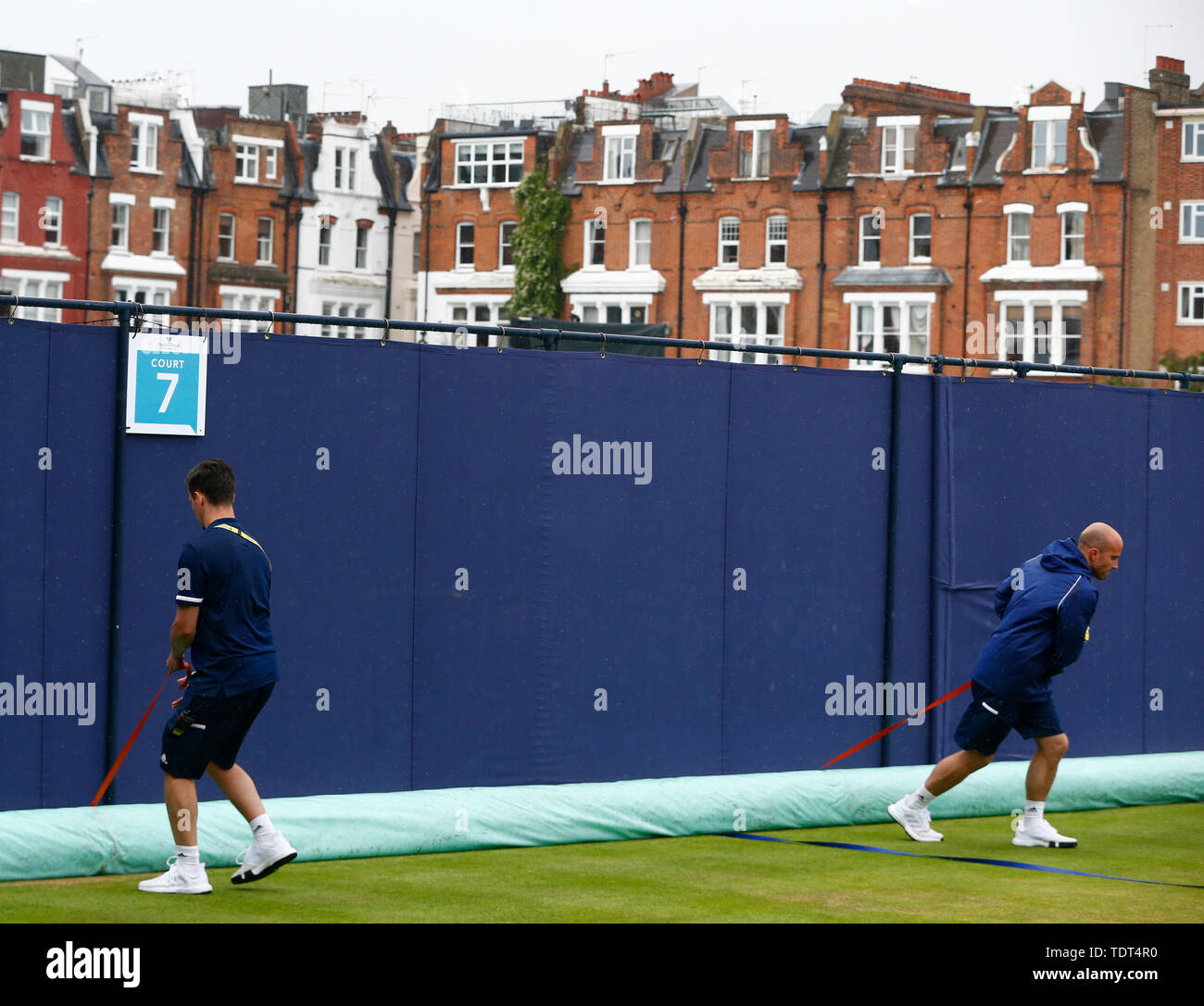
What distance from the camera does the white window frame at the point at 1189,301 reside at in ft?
193

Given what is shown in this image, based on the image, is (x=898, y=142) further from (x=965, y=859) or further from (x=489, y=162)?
(x=965, y=859)

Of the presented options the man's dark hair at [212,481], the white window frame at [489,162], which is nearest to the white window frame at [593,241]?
the white window frame at [489,162]

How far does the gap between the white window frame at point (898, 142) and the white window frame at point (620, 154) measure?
9.46m

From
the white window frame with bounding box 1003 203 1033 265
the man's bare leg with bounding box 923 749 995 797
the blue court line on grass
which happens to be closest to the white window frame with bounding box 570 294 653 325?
the white window frame with bounding box 1003 203 1033 265

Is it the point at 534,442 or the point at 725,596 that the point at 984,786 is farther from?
the point at 534,442

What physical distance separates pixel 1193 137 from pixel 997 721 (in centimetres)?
5269

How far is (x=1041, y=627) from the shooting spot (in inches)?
428

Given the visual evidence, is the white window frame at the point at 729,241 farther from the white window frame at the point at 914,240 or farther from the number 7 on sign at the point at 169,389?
the number 7 on sign at the point at 169,389

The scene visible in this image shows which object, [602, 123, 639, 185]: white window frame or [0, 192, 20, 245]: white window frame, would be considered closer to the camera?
[0, 192, 20, 245]: white window frame

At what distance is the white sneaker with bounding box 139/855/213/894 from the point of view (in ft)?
28.9

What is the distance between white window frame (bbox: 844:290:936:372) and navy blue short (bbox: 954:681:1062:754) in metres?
50.9

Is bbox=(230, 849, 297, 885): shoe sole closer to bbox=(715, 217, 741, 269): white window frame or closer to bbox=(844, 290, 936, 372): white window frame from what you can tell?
bbox=(844, 290, 936, 372): white window frame

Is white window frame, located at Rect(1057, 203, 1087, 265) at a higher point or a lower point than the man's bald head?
higher

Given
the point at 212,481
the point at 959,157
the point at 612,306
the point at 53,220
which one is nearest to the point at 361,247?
the point at 612,306
